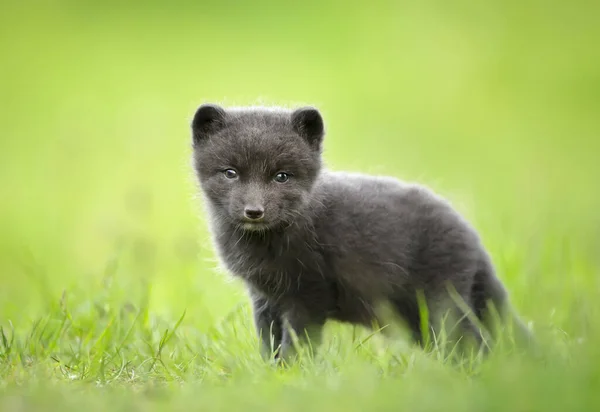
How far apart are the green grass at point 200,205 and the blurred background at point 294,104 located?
0.06 metres

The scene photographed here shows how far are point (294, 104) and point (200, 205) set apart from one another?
144cm

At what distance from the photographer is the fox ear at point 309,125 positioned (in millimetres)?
6477

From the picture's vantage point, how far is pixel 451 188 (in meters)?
13.1

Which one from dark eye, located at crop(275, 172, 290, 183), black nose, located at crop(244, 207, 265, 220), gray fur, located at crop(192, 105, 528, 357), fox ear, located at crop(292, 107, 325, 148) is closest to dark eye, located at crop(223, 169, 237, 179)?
gray fur, located at crop(192, 105, 528, 357)

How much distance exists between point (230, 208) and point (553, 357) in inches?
100

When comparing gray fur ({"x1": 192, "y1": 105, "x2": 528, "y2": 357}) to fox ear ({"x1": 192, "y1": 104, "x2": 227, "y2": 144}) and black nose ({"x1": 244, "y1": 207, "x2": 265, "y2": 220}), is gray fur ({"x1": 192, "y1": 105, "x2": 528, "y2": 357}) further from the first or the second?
black nose ({"x1": 244, "y1": 207, "x2": 265, "y2": 220})

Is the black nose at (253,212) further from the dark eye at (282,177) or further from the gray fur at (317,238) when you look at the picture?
the dark eye at (282,177)

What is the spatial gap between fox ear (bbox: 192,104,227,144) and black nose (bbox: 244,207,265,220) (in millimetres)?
898

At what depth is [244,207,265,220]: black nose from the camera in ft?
19.4

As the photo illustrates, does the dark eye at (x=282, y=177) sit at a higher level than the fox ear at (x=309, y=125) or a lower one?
lower

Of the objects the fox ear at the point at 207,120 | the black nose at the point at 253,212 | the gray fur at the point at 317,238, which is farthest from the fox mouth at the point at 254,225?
the fox ear at the point at 207,120

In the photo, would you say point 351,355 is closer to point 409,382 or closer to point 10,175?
point 409,382

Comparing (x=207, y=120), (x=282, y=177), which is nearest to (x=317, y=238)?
(x=282, y=177)

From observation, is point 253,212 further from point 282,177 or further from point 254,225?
point 282,177
